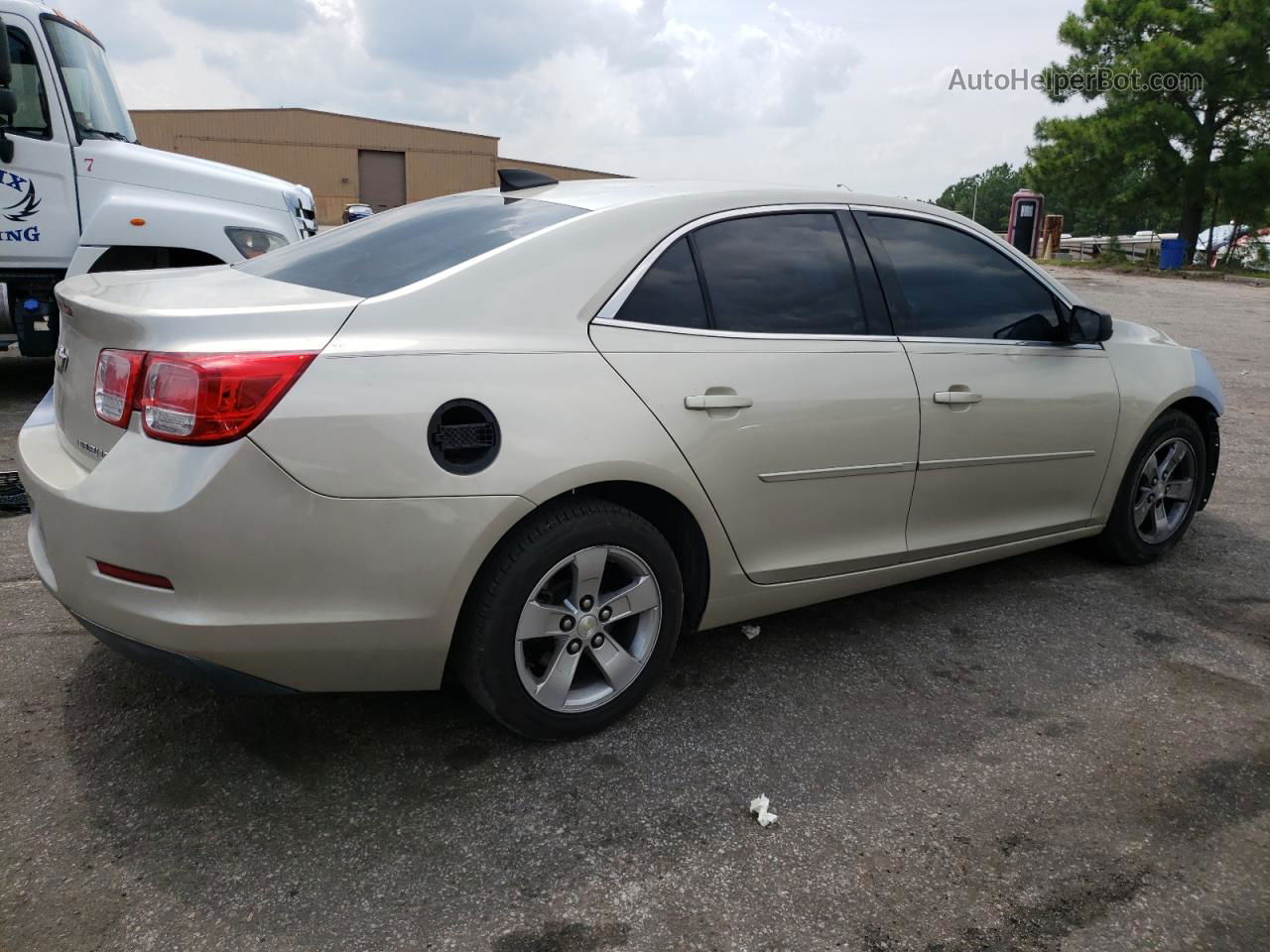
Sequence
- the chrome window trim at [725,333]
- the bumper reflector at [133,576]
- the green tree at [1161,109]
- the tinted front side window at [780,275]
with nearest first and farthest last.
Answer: the bumper reflector at [133,576] < the chrome window trim at [725,333] < the tinted front side window at [780,275] < the green tree at [1161,109]

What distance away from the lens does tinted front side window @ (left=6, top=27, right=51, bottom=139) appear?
6.68 meters

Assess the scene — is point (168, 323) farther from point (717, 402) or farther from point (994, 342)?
point (994, 342)

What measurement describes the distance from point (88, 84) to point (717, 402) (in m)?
6.34

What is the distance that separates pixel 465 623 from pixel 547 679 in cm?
31

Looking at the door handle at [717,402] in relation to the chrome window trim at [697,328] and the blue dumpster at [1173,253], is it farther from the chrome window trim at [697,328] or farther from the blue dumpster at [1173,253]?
Result: the blue dumpster at [1173,253]

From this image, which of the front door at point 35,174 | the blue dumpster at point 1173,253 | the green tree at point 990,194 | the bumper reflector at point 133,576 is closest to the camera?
the bumper reflector at point 133,576

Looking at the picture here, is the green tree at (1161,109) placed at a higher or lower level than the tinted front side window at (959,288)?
higher

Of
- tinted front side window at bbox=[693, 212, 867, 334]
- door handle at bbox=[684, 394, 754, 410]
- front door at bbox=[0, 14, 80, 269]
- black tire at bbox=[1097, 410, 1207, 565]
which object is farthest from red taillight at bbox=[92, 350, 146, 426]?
front door at bbox=[0, 14, 80, 269]

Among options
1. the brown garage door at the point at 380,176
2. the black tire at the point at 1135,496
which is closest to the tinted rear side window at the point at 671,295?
the black tire at the point at 1135,496

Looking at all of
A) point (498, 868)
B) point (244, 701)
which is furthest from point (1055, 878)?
point (244, 701)

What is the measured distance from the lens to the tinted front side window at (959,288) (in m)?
3.65

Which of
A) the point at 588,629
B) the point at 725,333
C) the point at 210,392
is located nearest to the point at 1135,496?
the point at 725,333

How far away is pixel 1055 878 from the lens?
2412mm

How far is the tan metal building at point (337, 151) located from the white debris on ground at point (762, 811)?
48733 millimetres
